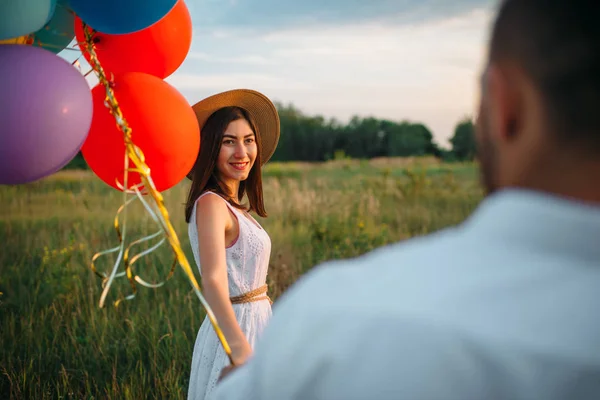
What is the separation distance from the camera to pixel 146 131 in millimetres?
1742

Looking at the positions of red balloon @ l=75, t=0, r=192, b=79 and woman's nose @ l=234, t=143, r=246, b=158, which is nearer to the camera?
red balloon @ l=75, t=0, r=192, b=79

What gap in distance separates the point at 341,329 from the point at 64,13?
5.64 ft

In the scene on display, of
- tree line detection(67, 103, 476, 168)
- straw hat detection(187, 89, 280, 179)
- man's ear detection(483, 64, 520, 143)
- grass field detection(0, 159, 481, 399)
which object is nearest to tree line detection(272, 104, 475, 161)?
tree line detection(67, 103, 476, 168)

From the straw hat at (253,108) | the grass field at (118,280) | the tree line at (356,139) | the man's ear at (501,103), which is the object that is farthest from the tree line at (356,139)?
the man's ear at (501,103)

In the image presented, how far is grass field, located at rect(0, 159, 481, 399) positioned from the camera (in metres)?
3.13

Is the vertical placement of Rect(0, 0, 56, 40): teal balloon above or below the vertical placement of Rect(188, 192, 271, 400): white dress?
above

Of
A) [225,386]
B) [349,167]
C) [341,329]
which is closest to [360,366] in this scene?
[341,329]

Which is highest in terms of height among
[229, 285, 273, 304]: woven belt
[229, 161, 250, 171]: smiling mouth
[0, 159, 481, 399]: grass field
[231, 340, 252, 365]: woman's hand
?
[229, 161, 250, 171]: smiling mouth

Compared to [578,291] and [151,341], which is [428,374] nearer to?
[578,291]

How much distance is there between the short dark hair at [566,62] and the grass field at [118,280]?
2610 mm

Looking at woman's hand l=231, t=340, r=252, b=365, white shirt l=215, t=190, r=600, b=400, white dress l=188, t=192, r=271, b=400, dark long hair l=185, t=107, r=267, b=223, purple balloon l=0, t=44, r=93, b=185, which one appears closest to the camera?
white shirt l=215, t=190, r=600, b=400

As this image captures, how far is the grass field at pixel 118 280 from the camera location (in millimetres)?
3127

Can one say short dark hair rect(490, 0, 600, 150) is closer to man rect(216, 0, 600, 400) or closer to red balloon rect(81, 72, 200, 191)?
man rect(216, 0, 600, 400)

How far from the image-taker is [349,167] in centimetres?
1798
